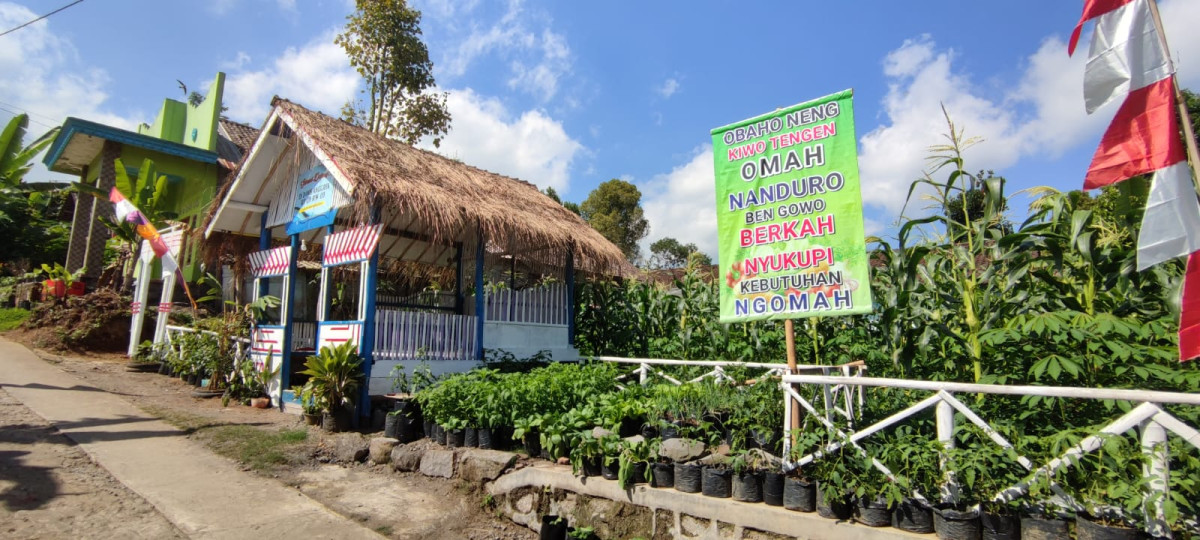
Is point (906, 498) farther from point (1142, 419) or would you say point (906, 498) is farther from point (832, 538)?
point (1142, 419)

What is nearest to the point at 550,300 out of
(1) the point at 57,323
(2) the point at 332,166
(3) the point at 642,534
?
(2) the point at 332,166

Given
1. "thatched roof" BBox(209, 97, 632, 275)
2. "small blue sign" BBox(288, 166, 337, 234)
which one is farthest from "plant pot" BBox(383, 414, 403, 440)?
"small blue sign" BBox(288, 166, 337, 234)

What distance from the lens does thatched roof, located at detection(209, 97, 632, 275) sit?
7988mm

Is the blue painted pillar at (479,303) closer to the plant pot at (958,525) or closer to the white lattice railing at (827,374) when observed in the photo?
the white lattice railing at (827,374)

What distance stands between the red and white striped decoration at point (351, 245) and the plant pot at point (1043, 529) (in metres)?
6.95

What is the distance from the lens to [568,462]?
5.39 metres

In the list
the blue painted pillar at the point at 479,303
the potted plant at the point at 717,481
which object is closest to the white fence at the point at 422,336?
the blue painted pillar at the point at 479,303

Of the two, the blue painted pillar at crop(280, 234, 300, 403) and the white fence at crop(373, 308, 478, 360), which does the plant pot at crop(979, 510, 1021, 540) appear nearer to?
the white fence at crop(373, 308, 478, 360)

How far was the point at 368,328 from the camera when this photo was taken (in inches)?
302

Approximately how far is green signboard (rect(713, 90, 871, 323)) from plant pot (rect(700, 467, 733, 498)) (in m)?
1.22

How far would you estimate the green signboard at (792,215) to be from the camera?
176 inches

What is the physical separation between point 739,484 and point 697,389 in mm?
1335

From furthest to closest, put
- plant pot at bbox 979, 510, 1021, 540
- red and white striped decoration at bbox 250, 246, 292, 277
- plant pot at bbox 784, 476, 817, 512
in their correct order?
red and white striped decoration at bbox 250, 246, 292, 277
plant pot at bbox 784, 476, 817, 512
plant pot at bbox 979, 510, 1021, 540

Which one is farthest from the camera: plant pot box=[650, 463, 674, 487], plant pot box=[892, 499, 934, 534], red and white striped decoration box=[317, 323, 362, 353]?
red and white striped decoration box=[317, 323, 362, 353]
